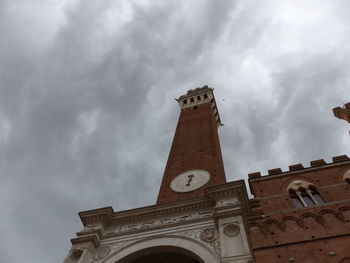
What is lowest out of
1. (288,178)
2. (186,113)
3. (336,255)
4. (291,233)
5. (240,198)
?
(336,255)

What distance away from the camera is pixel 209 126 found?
2458cm

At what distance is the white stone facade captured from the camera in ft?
35.6

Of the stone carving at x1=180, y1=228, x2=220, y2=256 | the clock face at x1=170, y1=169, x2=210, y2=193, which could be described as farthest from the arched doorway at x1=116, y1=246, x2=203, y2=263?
the clock face at x1=170, y1=169, x2=210, y2=193

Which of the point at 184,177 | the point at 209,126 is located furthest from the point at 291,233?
the point at 209,126

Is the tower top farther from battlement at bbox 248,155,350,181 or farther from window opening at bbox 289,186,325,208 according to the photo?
window opening at bbox 289,186,325,208

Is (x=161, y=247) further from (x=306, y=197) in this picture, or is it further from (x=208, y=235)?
(x=306, y=197)

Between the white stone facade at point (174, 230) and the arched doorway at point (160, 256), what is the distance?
46 mm

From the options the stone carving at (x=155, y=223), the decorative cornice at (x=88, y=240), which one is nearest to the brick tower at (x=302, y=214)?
the stone carving at (x=155, y=223)

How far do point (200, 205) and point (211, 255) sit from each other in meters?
2.71

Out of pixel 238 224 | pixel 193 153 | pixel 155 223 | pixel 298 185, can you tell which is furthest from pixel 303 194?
pixel 193 153

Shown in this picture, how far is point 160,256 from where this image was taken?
41.4 feet

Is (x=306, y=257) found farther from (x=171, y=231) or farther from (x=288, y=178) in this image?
(x=288, y=178)

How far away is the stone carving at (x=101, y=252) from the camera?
12158 mm

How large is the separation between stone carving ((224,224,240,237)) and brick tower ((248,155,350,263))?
801 mm
